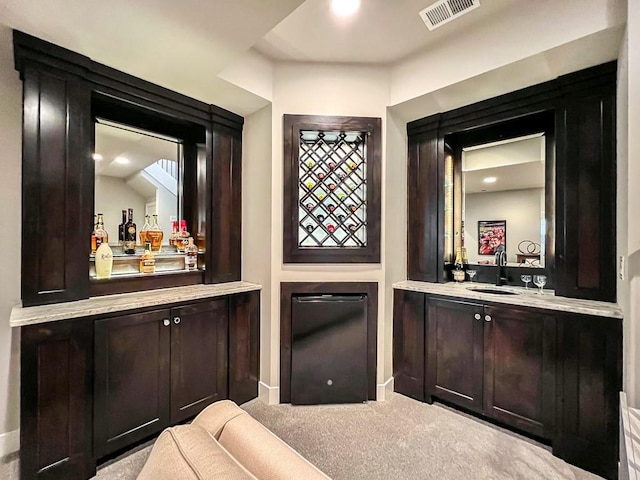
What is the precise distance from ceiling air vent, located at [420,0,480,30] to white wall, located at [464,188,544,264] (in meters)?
1.47

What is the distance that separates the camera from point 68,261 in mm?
1830

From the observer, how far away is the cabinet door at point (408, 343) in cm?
263

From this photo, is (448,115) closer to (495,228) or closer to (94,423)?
(495,228)

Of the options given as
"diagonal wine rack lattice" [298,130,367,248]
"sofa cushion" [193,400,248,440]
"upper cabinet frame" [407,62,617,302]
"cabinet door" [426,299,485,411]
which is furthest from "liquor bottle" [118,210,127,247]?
"upper cabinet frame" [407,62,617,302]

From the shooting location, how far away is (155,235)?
2.48 m

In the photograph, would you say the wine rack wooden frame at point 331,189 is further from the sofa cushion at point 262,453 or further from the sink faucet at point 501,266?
the sofa cushion at point 262,453

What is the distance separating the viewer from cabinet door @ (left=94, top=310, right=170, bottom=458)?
5.91 ft

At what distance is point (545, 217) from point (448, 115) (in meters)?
1.14

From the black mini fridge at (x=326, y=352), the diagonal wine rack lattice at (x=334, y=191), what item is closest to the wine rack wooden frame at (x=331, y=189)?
the diagonal wine rack lattice at (x=334, y=191)

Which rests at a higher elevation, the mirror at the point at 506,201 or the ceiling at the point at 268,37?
the ceiling at the point at 268,37

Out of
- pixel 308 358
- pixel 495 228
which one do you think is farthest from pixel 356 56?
pixel 308 358

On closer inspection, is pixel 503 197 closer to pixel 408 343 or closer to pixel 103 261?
pixel 408 343

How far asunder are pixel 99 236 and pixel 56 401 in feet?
3.32

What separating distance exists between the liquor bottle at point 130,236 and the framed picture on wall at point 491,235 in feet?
9.62
